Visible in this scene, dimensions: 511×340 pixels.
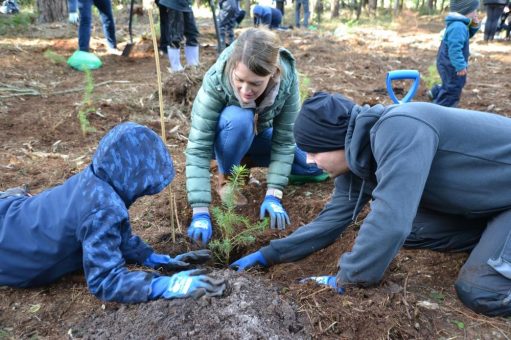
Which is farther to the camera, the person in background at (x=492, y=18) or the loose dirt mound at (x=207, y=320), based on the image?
the person in background at (x=492, y=18)

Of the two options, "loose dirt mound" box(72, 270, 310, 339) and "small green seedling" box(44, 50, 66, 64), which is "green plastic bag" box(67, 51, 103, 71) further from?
"loose dirt mound" box(72, 270, 310, 339)

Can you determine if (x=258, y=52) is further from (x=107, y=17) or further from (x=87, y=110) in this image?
(x=107, y=17)

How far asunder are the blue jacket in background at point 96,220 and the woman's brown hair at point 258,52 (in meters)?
0.77

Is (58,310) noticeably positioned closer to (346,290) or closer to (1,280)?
(1,280)

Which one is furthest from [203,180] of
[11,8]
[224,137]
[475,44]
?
[11,8]

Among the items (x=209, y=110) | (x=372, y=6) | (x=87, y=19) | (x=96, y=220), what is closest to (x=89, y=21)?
(x=87, y=19)

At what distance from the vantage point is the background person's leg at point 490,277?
2.02 m

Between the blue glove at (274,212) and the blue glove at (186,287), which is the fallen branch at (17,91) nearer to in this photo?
the blue glove at (274,212)

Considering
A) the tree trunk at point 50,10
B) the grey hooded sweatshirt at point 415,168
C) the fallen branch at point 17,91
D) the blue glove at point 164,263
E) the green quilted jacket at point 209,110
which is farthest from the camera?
the tree trunk at point 50,10

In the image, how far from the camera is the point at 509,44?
35.0 ft

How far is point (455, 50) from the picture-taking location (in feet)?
17.1

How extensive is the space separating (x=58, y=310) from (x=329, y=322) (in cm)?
127

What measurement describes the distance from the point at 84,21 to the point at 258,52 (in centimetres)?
570

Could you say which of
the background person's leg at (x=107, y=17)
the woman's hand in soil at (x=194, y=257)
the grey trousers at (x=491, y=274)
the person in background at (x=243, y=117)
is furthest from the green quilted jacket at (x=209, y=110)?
the background person's leg at (x=107, y=17)
